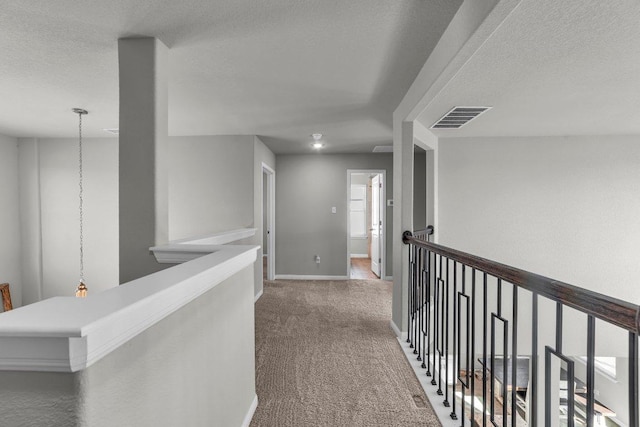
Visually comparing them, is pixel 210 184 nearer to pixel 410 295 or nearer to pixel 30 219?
pixel 30 219

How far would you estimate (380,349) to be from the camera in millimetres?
2887

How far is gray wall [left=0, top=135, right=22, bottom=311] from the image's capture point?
15.2 feet

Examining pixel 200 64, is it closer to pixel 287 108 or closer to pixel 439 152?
pixel 287 108

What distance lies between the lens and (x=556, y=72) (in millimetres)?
2395

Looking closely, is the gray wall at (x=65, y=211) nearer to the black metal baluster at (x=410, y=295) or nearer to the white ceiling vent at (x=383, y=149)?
the white ceiling vent at (x=383, y=149)

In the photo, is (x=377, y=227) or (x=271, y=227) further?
(x=377, y=227)

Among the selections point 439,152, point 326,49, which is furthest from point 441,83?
point 439,152

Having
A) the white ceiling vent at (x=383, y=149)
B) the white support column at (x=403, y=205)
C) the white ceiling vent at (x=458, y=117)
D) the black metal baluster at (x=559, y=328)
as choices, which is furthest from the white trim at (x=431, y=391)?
the white ceiling vent at (x=383, y=149)

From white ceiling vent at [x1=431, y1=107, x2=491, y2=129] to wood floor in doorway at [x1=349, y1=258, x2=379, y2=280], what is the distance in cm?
308

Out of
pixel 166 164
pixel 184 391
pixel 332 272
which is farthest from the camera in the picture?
pixel 332 272

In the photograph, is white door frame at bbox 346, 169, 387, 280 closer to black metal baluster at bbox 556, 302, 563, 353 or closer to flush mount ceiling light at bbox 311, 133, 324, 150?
flush mount ceiling light at bbox 311, 133, 324, 150

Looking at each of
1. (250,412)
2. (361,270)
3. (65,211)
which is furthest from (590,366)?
(361,270)

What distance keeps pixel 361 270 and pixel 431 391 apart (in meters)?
4.72

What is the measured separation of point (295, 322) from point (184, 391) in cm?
248
